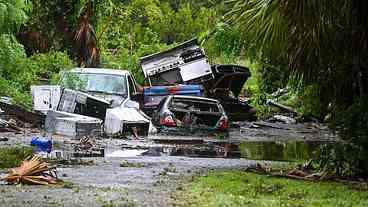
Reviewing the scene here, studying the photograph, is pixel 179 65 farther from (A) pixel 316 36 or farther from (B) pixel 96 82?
(A) pixel 316 36

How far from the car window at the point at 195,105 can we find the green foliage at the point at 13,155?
8167 mm

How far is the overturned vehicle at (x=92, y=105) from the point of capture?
19891 millimetres

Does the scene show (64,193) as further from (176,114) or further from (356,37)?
(176,114)

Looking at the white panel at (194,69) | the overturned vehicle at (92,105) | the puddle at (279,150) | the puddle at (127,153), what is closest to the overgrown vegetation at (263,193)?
the puddle at (127,153)

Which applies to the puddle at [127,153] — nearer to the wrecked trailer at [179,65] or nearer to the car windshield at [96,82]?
the car windshield at [96,82]

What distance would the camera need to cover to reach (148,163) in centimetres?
1371

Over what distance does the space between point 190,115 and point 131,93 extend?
2508 millimetres

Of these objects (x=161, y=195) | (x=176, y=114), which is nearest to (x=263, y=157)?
(x=176, y=114)

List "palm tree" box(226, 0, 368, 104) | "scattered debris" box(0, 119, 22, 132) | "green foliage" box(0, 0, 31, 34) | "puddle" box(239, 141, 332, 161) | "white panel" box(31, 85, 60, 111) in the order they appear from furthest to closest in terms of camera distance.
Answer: "white panel" box(31, 85, 60, 111) < "scattered debris" box(0, 119, 22, 132) < "green foliage" box(0, 0, 31, 34) < "puddle" box(239, 141, 332, 161) < "palm tree" box(226, 0, 368, 104)

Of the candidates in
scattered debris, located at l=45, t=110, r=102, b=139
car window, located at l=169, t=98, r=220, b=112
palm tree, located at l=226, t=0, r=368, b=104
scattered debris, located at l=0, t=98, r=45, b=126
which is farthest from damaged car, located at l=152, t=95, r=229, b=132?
palm tree, located at l=226, t=0, r=368, b=104

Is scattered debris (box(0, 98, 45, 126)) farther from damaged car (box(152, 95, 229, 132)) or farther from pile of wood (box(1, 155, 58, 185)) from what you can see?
pile of wood (box(1, 155, 58, 185))

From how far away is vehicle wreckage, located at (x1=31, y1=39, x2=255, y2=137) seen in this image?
2053 cm

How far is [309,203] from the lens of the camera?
893cm

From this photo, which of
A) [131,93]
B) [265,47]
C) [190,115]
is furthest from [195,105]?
[265,47]
